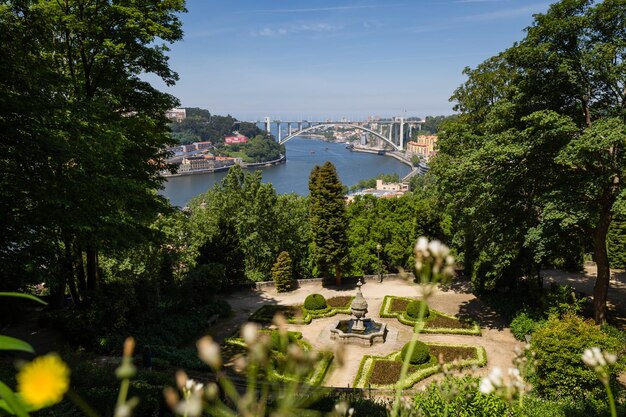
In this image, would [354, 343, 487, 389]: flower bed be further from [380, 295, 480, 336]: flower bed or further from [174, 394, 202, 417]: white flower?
[174, 394, 202, 417]: white flower

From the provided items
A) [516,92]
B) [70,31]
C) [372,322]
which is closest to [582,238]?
[516,92]

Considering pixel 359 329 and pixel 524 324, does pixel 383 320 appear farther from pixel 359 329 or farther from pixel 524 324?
pixel 524 324

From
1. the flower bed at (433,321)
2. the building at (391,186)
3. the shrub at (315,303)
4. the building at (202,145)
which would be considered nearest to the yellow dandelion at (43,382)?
the flower bed at (433,321)

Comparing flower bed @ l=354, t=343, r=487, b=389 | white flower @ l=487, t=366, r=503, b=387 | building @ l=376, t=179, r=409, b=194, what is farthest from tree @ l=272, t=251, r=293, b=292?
building @ l=376, t=179, r=409, b=194

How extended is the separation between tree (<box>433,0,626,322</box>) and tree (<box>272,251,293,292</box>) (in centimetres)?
1161

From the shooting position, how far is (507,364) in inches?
671

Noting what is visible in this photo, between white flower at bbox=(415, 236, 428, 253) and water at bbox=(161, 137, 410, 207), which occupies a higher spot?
white flower at bbox=(415, 236, 428, 253)

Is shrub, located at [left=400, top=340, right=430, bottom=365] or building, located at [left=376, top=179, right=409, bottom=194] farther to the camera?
building, located at [left=376, top=179, right=409, bottom=194]

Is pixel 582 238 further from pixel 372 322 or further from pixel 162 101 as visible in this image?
pixel 162 101

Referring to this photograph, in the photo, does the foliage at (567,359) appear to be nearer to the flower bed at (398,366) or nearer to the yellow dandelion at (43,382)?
the flower bed at (398,366)

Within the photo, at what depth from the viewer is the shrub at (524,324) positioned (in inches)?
713

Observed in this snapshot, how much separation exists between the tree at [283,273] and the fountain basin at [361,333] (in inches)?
247

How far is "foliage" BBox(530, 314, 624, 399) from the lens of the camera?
1290 centimetres

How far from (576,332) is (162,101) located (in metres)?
16.6
